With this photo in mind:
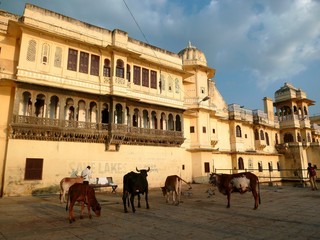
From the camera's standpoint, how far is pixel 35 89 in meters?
17.3

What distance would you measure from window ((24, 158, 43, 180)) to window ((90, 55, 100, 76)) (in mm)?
8418

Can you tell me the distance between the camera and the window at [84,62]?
66.2ft

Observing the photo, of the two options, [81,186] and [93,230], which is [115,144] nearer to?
[81,186]

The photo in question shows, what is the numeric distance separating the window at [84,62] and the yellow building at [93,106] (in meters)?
0.09

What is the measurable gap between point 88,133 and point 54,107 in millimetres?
3433

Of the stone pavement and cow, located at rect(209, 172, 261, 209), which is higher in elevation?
cow, located at rect(209, 172, 261, 209)

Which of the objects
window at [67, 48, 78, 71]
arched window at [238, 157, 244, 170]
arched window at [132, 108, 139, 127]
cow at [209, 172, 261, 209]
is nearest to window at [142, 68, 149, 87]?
arched window at [132, 108, 139, 127]

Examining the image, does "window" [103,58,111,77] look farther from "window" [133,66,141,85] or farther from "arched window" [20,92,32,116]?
"arched window" [20,92,32,116]

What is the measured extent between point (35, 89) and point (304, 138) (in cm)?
4318

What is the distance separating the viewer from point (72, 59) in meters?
19.8

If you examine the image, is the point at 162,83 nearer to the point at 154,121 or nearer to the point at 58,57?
the point at 154,121

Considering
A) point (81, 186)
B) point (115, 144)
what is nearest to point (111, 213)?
point (81, 186)

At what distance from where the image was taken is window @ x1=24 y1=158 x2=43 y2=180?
16719 millimetres

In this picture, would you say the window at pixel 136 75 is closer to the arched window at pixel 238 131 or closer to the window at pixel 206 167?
the window at pixel 206 167
